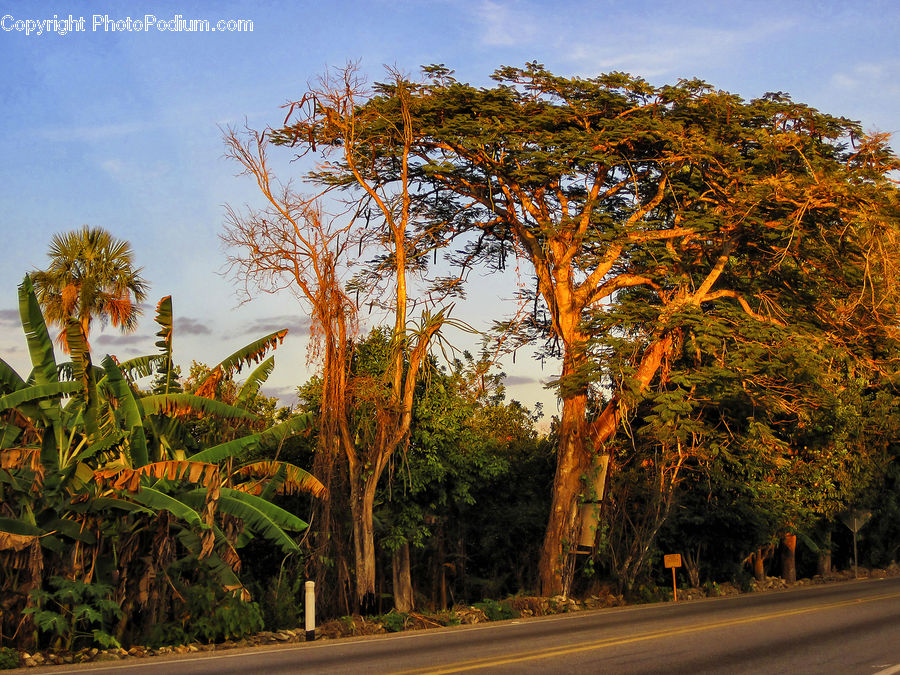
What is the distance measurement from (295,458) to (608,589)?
30.2 feet

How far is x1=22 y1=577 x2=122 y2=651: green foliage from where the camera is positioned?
1266cm

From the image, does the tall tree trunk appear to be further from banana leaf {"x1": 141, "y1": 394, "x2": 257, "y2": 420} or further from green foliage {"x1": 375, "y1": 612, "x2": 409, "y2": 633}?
banana leaf {"x1": 141, "y1": 394, "x2": 257, "y2": 420}

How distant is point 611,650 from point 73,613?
24.7 feet

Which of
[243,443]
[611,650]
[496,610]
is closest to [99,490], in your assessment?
[243,443]

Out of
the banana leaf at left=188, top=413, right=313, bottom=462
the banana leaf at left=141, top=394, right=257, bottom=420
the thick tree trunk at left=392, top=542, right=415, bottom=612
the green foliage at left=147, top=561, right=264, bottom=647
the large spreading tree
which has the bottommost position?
the thick tree trunk at left=392, top=542, right=415, bottom=612

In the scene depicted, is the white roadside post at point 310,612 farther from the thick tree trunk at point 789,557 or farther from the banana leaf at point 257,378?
the thick tree trunk at point 789,557

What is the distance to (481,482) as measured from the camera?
87.2 ft

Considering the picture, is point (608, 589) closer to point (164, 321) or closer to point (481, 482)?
point (481, 482)

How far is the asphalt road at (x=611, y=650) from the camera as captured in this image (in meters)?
10.0

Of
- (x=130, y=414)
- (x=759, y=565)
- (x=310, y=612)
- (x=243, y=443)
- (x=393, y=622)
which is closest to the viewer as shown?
(x=310, y=612)

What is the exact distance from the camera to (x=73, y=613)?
42.5 ft

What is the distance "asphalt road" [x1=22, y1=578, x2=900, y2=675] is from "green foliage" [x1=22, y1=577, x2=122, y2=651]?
6.09 feet

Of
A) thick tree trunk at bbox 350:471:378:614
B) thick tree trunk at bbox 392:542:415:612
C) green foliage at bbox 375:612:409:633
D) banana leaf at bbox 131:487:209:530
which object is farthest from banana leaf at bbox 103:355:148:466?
thick tree trunk at bbox 392:542:415:612

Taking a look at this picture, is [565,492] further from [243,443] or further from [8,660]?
[8,660]
